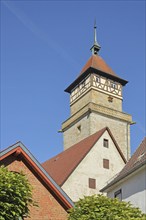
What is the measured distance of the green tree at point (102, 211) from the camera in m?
15.5

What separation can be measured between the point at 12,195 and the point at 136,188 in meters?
10.3

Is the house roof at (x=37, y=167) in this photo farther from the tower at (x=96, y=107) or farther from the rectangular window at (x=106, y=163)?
the tower at (x=96, y=107)

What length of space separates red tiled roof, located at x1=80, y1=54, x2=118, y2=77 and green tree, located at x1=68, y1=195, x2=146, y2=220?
37678 millimetres

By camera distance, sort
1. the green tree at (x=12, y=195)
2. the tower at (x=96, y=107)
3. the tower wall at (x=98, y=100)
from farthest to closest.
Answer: the tower wall at (x=98, y=100), the tower at (x=96, y=107), the green tree at (x=12, y=195)

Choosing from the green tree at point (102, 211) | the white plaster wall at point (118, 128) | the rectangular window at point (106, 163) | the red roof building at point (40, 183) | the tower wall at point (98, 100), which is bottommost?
the green tree at point (102, 211)

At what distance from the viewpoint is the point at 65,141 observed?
171ft

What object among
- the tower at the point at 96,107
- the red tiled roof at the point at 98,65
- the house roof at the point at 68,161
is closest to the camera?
the house roof at the point at 68,161

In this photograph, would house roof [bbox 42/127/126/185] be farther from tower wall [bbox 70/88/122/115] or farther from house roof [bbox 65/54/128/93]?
house roof [bbox 65/54/128/93]

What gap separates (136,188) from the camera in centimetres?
2227

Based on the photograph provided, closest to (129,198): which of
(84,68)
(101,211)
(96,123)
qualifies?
(101,211)

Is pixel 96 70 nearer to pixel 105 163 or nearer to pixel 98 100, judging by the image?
pixel 98 100

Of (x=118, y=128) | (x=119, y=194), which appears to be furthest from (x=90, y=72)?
(x=119, y=194)

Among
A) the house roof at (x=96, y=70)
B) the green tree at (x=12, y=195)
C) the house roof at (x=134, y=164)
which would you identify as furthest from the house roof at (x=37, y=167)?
the house roof at (x=96, y=70)

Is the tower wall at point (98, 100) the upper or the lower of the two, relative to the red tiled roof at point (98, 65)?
lower
